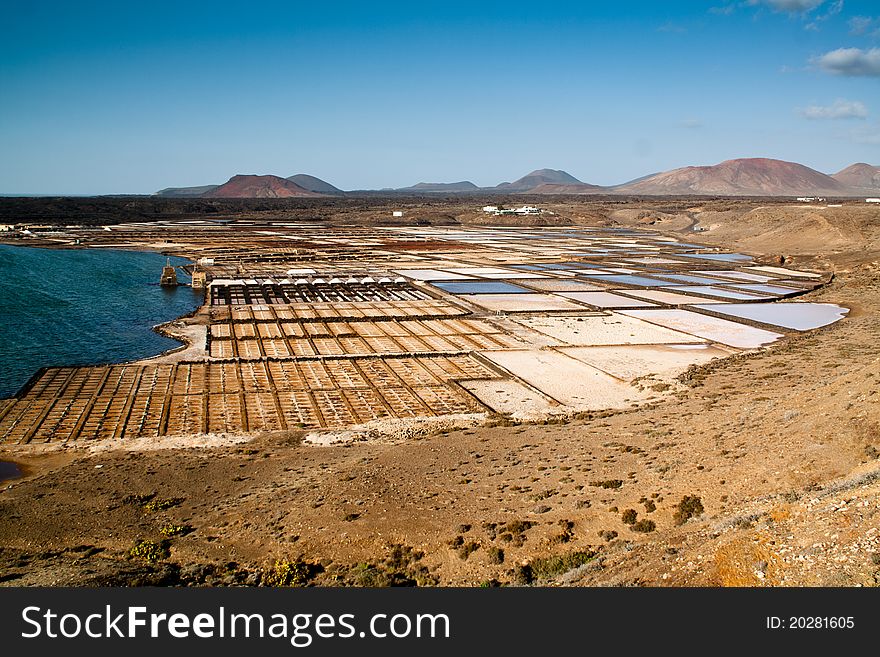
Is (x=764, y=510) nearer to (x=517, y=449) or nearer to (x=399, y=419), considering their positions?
(x=517, y=449)

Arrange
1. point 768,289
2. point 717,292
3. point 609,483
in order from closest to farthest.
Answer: point 609,483
point 717,292
point 768,289

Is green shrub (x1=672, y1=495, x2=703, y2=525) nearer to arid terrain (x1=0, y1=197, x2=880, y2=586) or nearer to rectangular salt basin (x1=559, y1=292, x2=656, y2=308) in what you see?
arid terrain (x1=0, y1=197, x2=880, y2=586)

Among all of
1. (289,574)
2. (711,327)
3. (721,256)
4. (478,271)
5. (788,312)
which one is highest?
(721,256)

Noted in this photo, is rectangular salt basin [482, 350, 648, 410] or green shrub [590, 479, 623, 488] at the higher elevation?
green shrub [590, 479, 623, 488]

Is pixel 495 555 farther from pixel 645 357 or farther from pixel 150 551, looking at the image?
pixel 645 357

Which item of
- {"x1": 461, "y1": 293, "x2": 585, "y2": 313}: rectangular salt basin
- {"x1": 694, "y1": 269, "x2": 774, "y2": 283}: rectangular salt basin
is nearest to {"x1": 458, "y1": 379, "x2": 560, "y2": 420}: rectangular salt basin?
{"x1": 461, "y1": 293, "x2": 585, "y2": 313}: rectangular salt basin

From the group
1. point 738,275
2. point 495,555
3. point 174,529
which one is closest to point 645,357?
point 495,555
